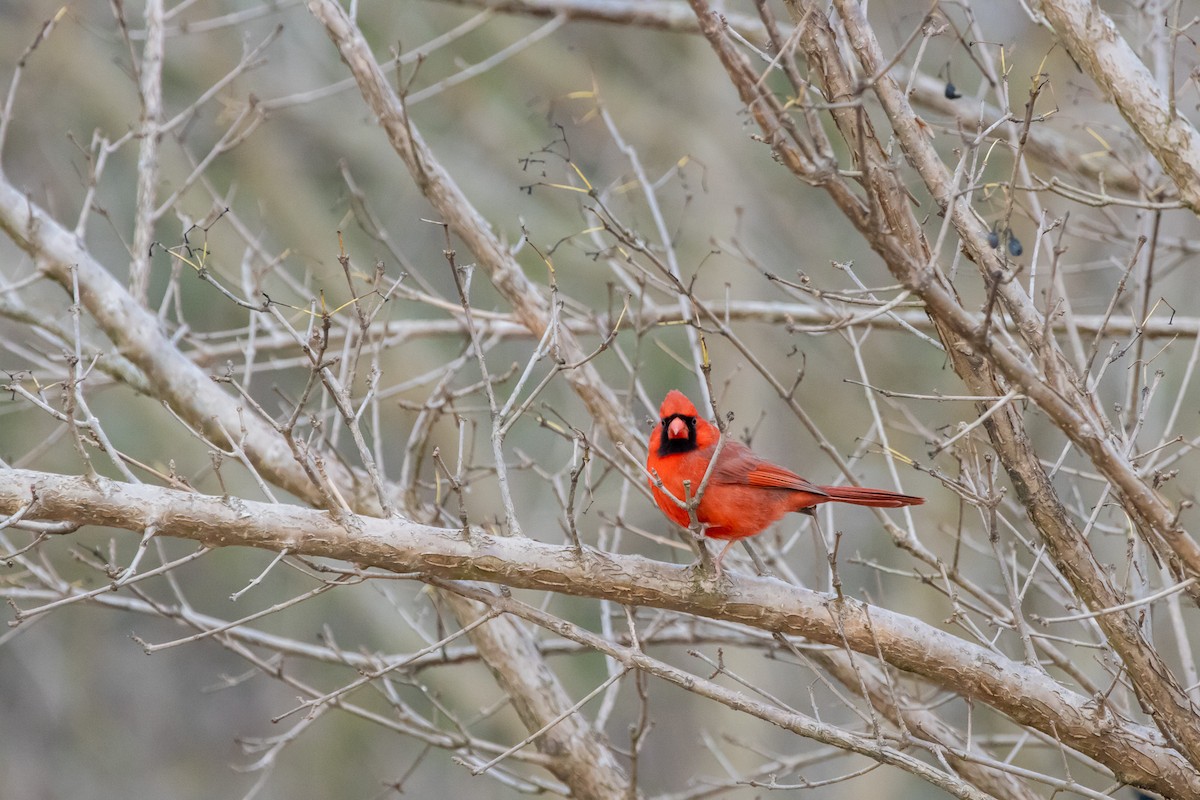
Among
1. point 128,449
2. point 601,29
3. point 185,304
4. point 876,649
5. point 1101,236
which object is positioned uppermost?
point 601,29

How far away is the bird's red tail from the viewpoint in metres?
3.29

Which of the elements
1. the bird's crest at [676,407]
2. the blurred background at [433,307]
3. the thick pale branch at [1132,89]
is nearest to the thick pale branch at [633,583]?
the bird's crest at [676,407]

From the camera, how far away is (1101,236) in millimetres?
4797

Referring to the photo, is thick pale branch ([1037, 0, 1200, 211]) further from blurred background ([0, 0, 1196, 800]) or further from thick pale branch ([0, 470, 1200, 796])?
blurred background ([0, 0, 1196, 800])

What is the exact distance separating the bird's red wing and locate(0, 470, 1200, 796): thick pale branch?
1.52ft

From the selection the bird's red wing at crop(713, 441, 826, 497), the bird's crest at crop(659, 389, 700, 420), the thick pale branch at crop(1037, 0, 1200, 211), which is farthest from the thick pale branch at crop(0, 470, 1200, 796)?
the thick pale branch at crop(1037, 0, 1200, 211)

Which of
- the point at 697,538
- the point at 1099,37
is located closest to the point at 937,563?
the point at 697,538

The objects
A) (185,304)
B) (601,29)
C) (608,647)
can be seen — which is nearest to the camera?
(608,647)

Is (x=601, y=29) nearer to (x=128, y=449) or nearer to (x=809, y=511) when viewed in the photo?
(x=128, y=449)

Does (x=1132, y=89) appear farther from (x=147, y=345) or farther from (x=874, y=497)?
(x=147, y=345)

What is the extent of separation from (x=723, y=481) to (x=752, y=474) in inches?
4.3

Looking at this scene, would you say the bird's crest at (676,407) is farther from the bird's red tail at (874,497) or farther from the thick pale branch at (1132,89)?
the thick pale branch at (1132,89)

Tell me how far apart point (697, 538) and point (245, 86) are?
7.91 metres

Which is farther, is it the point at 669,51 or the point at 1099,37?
the point at 669,51
